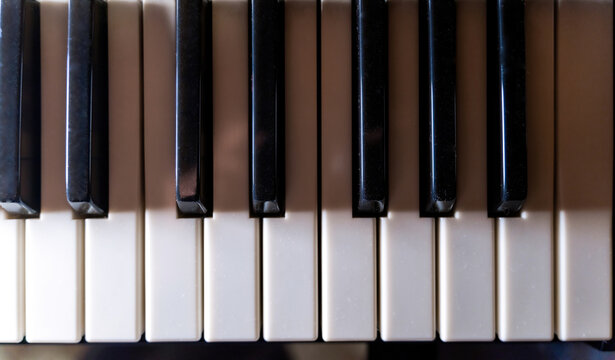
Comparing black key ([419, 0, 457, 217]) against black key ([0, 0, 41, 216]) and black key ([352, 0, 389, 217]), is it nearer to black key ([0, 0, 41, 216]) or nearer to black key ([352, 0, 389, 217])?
black key ([352, 0, 389, 217])

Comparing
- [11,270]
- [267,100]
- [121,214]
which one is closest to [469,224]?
[267,100]

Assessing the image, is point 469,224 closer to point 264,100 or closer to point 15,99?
point 264,100

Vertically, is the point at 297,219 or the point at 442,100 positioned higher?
the point at 442,100

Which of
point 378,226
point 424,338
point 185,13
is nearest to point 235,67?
point 185,13

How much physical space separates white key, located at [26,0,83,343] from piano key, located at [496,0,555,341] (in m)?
0.40

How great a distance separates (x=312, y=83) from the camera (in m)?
0.45

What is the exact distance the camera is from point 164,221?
0.45 metres

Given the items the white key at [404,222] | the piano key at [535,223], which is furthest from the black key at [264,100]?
the piano key at [535,223]

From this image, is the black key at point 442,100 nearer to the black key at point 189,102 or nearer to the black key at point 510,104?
the black key at point 510,104

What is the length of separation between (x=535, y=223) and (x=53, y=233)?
446mm

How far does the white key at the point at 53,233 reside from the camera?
1.46 ft

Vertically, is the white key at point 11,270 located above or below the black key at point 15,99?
below

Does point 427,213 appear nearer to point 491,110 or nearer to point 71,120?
point 491,110

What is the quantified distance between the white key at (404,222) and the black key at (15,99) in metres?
0.32
